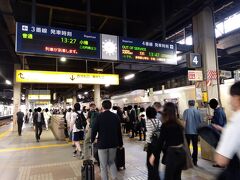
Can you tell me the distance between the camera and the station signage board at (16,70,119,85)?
782cm

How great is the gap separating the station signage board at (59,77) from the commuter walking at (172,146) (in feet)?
20.1

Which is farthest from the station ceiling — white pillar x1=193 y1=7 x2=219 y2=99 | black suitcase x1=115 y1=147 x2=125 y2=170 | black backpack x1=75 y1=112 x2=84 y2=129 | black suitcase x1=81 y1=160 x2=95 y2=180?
black suitcase x1=81 y1=160 x2=95 y2=180

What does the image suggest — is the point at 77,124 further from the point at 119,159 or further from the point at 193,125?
the point at 193,125

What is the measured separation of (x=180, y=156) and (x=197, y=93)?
182 inches

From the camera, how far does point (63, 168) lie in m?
5.36

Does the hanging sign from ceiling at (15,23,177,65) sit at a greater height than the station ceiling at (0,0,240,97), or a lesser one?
lesser

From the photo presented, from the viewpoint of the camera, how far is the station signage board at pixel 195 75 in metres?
6.92

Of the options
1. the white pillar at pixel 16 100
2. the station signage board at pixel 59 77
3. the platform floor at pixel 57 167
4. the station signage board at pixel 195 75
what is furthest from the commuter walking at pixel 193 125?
the white pillar at pixel 16 100

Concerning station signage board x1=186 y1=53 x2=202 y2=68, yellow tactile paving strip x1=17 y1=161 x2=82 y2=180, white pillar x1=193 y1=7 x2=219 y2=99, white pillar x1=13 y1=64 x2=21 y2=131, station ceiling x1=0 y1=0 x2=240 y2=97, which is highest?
station ceiling x1=0 y1=0 x2=240 y2=97

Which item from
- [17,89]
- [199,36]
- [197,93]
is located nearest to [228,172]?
[197,93]

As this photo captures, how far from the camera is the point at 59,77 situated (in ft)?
27.1

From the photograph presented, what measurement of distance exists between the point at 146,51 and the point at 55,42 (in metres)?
2.78

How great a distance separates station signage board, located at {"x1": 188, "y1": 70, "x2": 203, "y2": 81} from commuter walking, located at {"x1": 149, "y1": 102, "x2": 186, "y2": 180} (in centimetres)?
438

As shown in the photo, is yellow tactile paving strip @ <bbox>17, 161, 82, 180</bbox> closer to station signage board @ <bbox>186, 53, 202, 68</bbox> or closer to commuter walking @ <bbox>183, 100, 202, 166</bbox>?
commuter walking @ <bbox>183, 100, 202, 166</bbox>
